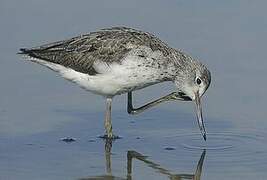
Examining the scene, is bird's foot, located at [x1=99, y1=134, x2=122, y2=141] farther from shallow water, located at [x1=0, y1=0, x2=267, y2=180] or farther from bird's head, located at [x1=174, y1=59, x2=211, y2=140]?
bird's head, located at [x1=174, y1=59, x2=211, y2=140]

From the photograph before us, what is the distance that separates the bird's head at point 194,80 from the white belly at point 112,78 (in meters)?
0.34

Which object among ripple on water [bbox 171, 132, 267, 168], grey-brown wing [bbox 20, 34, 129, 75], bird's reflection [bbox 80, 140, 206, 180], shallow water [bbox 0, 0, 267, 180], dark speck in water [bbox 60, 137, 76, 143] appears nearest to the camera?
bird's reflection [bbox 80, 140, 206, 180]

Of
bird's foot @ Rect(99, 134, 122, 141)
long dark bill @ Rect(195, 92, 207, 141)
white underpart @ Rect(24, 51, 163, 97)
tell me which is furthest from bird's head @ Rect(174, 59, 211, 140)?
bird's foot @ Rect(99, 134, 122, 141)

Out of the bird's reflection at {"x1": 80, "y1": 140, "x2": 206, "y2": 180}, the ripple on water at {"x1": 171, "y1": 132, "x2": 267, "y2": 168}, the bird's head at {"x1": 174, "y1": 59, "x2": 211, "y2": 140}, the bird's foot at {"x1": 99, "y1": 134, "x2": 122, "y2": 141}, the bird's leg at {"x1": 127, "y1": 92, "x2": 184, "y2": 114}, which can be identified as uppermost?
the bird's head at {"x1": 174, "y1": 59, "x2": 211, "y2": 140}

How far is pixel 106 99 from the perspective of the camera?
39.4ft

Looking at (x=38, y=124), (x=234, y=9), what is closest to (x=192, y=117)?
(x=38, y=124)

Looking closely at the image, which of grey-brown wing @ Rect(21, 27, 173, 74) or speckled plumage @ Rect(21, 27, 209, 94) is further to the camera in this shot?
grey-brown wing @ Rect(21, 27, 173, 74)

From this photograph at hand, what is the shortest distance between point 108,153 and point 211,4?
4.53 m

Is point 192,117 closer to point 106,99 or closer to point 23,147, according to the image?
point 106,99

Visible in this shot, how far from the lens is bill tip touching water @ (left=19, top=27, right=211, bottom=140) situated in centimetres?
1149

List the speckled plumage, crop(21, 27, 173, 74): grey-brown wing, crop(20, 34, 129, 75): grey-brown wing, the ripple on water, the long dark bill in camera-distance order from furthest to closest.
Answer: crop(20, 34, 129, 75): grey-brown wing → crop(21, 27, 173, 74): grey-brown wing → the speckled plumage → the long dark bill → the ripple on water

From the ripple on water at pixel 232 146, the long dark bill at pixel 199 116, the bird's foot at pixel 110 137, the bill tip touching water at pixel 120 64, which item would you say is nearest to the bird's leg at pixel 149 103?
the bill tip touching water at pixel 120 64

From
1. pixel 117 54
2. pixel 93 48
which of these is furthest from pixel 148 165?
pixel 93 48

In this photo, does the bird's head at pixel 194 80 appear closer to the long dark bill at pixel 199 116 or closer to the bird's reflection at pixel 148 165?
the long dark bill at pixel 199 116
